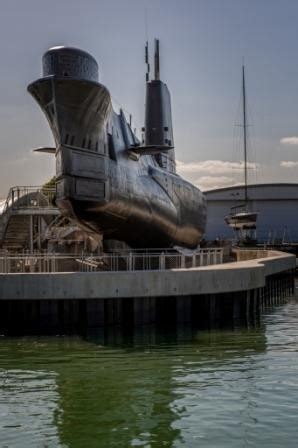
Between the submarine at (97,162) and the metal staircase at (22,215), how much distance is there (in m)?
9.49

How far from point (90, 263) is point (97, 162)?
387cm

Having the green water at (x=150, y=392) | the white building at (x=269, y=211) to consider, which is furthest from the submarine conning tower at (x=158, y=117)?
the white building at (x=269, y=211)

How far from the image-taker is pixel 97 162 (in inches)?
1053

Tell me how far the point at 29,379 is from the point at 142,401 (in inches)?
138

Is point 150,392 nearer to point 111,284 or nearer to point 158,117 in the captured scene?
point 111,284

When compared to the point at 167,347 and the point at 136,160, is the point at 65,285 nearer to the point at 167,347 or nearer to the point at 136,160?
the point at 167,347

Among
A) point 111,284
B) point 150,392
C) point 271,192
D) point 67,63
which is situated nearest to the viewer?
point 150,392

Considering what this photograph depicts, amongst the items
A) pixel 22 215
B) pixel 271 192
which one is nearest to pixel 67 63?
pixel 22 215

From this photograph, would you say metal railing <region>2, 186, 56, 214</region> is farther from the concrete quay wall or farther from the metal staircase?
the concrete quay wall

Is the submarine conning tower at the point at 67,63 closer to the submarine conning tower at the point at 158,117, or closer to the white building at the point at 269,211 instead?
the submarine conning tower at the point at 158,117

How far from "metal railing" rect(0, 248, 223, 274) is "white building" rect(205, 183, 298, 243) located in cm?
6126

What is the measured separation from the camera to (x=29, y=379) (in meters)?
17.2

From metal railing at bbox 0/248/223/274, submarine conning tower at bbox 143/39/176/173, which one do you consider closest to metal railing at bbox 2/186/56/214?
submarine conning tower at bbox 143/39/176/173

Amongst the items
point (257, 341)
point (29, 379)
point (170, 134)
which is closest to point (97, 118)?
point (257, 341)
